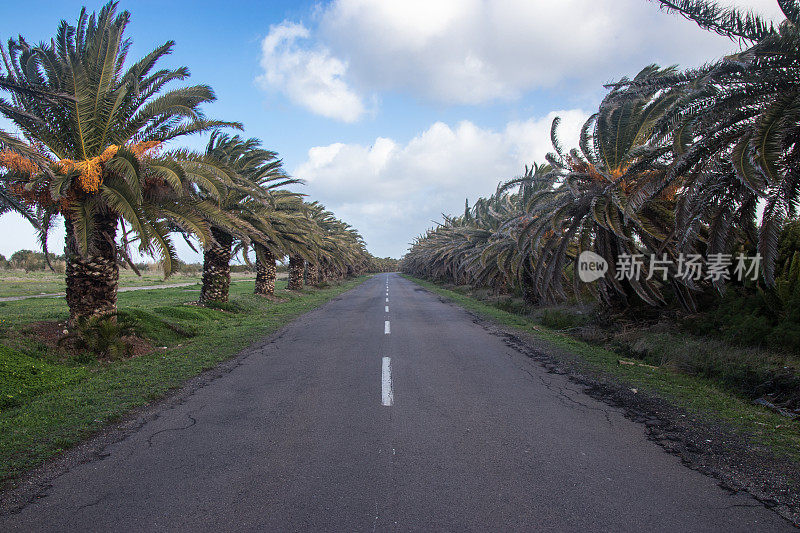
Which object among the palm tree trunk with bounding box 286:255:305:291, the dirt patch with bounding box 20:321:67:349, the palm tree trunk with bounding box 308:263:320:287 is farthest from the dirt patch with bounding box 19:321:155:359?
the palm tree trunk with bounding box 308:263:320:287

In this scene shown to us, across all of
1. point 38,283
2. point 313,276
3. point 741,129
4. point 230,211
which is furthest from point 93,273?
point 38,283

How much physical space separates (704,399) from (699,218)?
2.81 meters

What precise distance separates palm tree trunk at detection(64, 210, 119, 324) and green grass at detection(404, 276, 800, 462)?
32.2 feet

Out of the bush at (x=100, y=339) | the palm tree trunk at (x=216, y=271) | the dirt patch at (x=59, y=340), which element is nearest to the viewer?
the dirt patch at (x=59, y=340)

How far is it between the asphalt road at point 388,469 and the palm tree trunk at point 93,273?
4300 mm

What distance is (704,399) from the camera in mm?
6129

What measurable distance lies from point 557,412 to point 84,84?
1036cm

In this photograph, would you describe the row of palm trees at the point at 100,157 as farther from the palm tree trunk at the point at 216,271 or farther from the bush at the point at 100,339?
the palm tree trunk at the point at 216,271

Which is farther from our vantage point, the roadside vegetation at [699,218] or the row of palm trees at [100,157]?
the row of palm trees at [100,157]

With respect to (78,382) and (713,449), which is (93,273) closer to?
(78,382)

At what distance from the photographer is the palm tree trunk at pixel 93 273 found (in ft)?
29.5

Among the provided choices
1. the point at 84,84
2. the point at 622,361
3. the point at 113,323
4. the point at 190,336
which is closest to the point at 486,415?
the point at 622,361

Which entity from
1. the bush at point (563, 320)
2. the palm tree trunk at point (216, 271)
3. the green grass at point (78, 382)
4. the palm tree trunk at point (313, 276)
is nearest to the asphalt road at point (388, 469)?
the green grass at point (78, 382)

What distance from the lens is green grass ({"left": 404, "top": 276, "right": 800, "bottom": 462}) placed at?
477 cm
